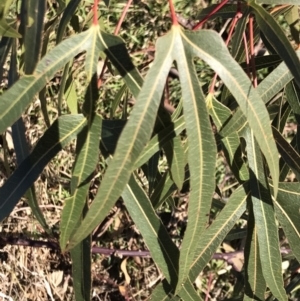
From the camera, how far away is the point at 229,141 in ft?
3.19

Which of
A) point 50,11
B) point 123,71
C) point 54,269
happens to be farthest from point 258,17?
point 54,269

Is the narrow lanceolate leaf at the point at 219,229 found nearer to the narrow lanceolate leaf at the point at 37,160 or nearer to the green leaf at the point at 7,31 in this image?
the narrow lanceolate leaf at the point at 37,160

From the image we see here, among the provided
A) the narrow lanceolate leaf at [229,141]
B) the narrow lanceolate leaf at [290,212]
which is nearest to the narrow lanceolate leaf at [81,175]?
the narrow lanceolate leaf at [229,141]

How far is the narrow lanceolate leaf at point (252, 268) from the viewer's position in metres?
0.99

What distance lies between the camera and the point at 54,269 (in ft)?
5.58

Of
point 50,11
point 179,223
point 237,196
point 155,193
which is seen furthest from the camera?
point 179,223

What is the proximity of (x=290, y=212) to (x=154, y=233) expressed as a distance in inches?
9.6

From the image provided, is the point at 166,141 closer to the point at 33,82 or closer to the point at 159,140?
the point at 159,140

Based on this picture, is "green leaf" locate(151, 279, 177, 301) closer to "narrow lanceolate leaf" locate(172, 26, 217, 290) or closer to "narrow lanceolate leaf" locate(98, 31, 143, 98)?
"narrow lanceolate leaf" locate(172, 26, 217, 290)

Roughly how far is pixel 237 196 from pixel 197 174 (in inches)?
8.0

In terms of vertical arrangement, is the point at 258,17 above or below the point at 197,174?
above

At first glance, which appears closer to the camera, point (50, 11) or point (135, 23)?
point (50, 11)

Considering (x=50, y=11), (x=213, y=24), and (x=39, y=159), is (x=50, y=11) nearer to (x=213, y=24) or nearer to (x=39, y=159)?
(x=213, y=24)

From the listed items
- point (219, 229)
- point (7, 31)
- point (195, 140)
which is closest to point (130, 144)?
point (195, 140)
